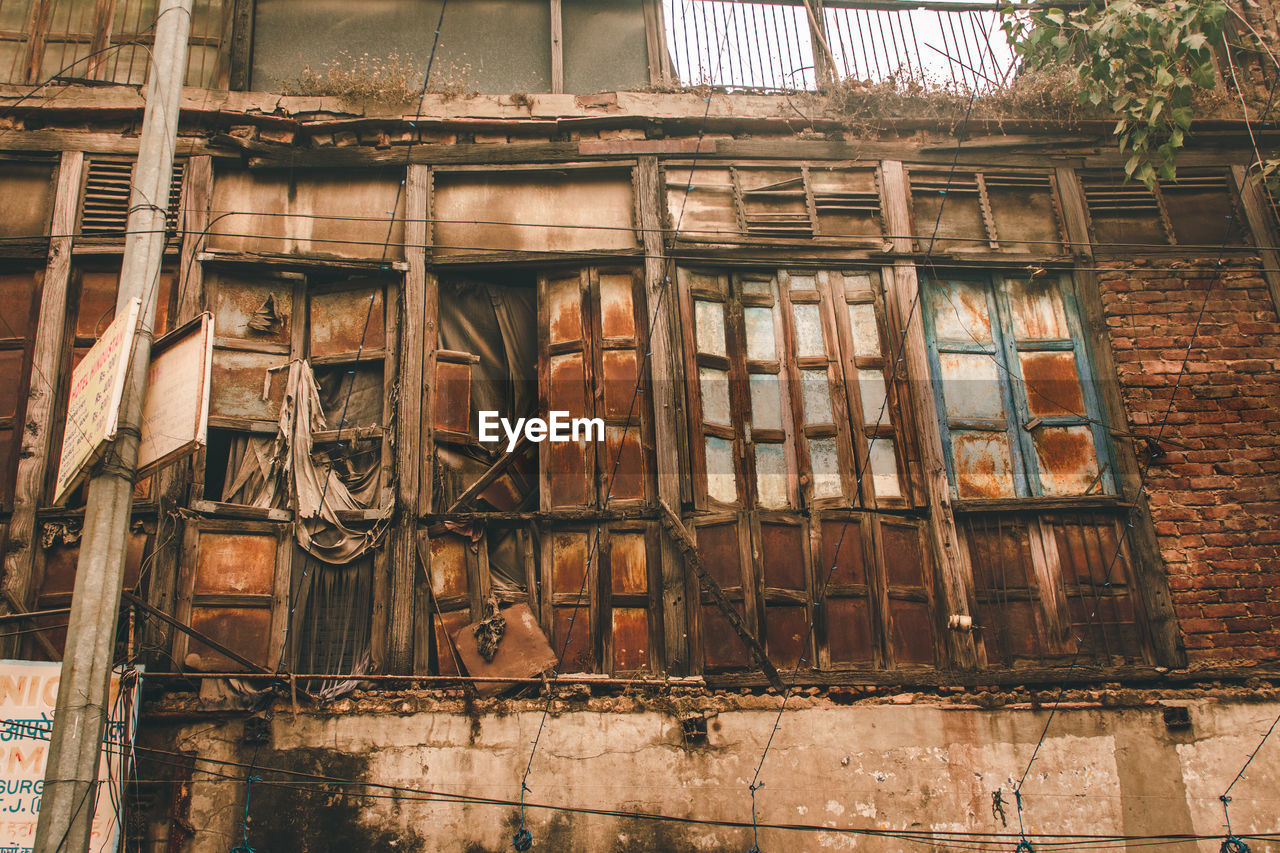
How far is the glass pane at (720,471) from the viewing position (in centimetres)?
692

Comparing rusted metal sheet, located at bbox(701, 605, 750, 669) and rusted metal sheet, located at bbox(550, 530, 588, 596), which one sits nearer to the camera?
rusted metal sheet, located at bbox(701, 605, 750, 669)

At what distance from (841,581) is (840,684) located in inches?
28.4

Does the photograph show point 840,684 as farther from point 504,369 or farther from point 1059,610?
point 504,369

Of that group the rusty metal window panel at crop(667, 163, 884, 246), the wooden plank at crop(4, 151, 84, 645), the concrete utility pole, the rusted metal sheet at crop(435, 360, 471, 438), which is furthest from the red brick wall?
the wooden plank at crop(4, 151, 84, 645)

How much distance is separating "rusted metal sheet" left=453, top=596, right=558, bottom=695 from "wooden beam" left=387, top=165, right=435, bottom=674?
358 mm

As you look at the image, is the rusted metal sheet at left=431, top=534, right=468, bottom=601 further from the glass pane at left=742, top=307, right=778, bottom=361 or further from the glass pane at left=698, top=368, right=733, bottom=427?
the glass pane at left=742, top=307, right=778, bottom=361

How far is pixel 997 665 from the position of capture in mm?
6688

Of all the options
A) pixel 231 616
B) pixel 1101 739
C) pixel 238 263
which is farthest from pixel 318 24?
pixel 1101 739

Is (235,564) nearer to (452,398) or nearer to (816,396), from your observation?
(452,398)

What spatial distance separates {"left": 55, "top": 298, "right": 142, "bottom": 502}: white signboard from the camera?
14.6 feet

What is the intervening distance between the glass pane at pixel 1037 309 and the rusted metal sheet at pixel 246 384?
5.72 m

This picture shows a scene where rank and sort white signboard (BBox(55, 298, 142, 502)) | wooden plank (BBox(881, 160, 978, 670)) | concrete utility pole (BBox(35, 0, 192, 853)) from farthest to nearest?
1. wooden plank (BBox(881, 160, 978, 670))
2. white signboard (BBox(55, 298, 142, 502))
3. concrete utility pole (BBox(35, 0, 192, 853))

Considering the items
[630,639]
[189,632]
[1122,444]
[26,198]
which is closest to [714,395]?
[630,639]

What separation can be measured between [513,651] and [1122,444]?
474cm
